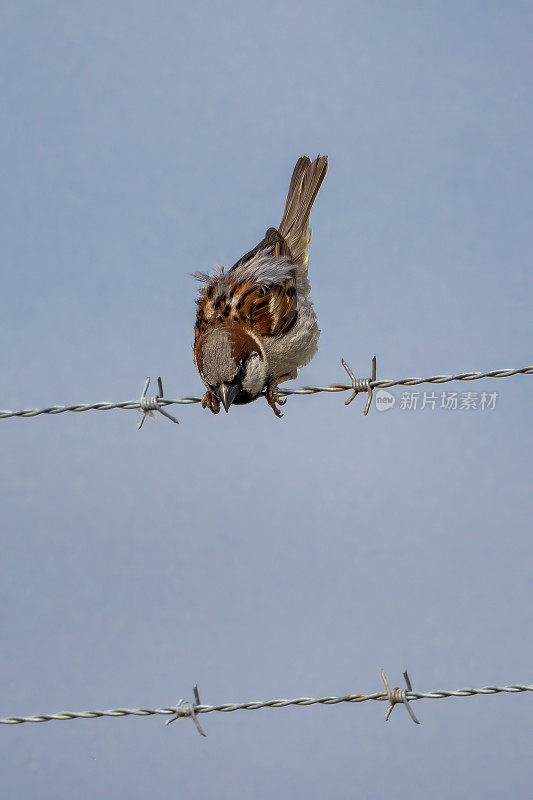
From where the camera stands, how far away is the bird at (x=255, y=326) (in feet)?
12.9

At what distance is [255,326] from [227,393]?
513mm

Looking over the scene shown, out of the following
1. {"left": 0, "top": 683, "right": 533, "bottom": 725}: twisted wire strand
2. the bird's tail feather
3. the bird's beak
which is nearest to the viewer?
{"left": 0, "top": 683, "right": 533, "bottom": 725}: twisted wire strand

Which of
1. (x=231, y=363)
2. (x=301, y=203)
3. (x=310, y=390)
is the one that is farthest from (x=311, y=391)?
(x=301, y=203)

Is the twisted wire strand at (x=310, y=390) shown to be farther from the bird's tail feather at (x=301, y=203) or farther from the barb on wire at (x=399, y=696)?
the bird's tail feather at (x=301, y=203)

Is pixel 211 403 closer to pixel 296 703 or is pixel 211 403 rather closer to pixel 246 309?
pixel 246 309

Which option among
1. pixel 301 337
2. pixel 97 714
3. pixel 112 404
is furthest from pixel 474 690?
pixel 301 337

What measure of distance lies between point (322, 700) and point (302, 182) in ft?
12.3

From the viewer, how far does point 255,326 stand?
4238mm

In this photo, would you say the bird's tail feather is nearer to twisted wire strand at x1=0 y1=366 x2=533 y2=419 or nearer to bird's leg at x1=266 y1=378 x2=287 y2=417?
bird's leg at x1=266 y1=378 x2=287 y2=417

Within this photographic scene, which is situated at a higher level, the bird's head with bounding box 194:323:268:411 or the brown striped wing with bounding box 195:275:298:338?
the brown striped wing with bounding box 195:275:298:338

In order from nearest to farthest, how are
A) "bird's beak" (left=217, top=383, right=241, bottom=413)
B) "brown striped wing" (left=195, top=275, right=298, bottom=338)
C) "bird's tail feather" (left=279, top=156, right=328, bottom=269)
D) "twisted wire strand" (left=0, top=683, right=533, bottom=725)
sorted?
"twisted wire strand" (left=0, top=683, right=533, bottom=725) → "bird's beak" (left=217, top=383, right=241, bottom=413) → "brown striped wing" (left=195, top=275, right=298, bottom=338) → "bird's tail feather" (left=279, top=156, right=328, bottom=269)

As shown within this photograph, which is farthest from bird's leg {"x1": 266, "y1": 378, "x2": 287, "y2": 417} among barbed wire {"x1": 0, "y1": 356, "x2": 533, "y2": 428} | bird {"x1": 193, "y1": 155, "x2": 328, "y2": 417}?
barbed wire {"x1": 0, "y1": 356, "x2": 533, "y2": 428}

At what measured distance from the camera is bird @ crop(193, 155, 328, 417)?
393cm

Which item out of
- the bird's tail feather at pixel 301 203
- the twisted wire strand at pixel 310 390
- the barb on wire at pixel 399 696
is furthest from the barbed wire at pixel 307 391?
the bird's tail feather at pixel 301 203
